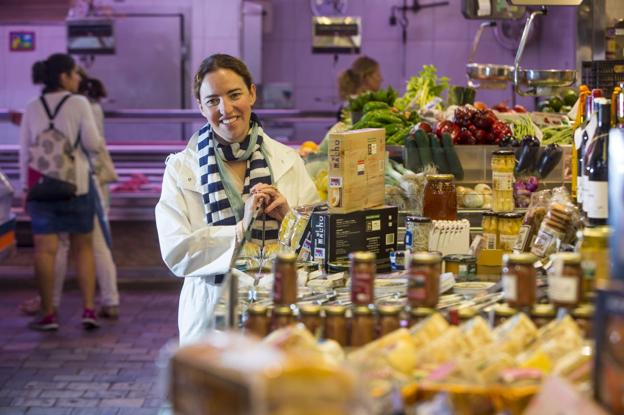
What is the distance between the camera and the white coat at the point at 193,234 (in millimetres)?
4043

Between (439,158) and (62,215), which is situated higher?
(439,158)

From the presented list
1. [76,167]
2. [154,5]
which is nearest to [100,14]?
[154,5]

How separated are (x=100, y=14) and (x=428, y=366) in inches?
369

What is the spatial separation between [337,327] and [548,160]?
250 centimetres

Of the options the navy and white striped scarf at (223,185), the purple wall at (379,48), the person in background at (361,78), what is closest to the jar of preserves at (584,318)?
the navy and white striped scarf at (223,185)

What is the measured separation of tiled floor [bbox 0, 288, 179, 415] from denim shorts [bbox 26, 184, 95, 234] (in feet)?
2.52

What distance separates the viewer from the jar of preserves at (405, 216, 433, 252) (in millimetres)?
3836

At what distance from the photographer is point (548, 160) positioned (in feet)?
15.8

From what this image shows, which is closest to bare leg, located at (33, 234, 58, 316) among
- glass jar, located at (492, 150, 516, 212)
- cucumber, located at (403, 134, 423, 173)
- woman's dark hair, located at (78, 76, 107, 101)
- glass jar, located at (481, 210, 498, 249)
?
woman's dark hair, located at (78, 76, 107, 101)

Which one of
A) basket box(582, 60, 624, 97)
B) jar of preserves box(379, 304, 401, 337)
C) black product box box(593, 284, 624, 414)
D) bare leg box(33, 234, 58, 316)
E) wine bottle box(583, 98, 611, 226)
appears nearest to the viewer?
black product box box(593, 284, 624, 414)

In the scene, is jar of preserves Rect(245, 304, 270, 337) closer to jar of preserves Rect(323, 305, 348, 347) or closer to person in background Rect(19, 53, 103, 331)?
jar of preserves Rect(323, 305, 348, 347)

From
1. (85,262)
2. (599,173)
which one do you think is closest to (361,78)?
(85,262)

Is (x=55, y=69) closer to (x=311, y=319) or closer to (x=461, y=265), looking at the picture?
(x=461, y=265)

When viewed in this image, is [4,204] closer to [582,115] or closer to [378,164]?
[378,164]
